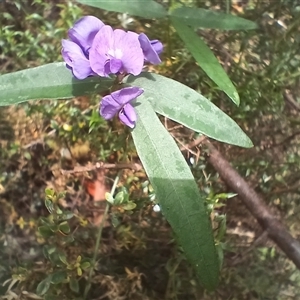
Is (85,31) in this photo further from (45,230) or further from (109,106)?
(45,230)

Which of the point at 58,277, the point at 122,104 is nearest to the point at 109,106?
the point at 122,104

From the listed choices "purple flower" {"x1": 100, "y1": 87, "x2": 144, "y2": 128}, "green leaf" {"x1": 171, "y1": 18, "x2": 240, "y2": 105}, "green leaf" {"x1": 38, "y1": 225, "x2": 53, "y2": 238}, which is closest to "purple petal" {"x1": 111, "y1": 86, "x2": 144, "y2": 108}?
"purple flower" {"x1": 100, "y1": 87, "x2": 144, "y2": 128}

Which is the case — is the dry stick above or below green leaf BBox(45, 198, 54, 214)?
below

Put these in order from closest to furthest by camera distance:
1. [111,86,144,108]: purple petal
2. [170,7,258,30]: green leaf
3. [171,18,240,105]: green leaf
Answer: [111,86,144,108]: purple petal, [171,18,240,105]: green leaf, [170,7,258,30]: green leaf

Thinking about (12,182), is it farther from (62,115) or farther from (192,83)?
(192,83)

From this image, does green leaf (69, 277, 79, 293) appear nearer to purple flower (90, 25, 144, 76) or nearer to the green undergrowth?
the green undergrowth

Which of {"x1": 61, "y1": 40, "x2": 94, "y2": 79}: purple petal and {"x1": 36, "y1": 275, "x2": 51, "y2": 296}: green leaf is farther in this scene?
{"x1": 36, "y1": 275, "x2": 51, "y2": 296}: green leaf

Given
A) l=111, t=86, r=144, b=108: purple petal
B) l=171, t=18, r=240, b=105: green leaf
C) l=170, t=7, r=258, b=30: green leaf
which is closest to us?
l=111, t=86, r=144, b=108: purple petal

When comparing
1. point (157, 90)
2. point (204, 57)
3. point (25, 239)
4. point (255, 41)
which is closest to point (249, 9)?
point (255, 41)
